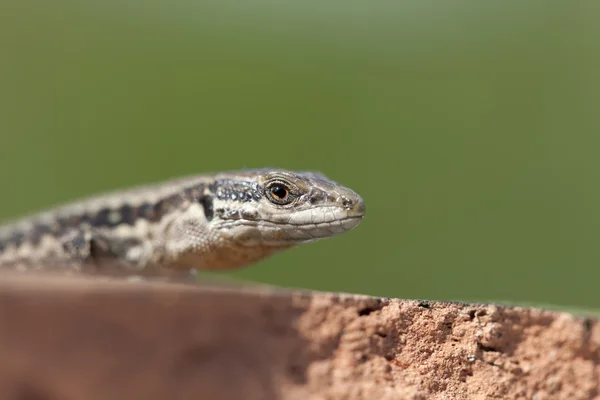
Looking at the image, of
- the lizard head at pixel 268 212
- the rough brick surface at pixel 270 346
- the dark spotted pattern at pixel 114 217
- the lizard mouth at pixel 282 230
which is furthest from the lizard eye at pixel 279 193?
the rough brick surface at pixel 270 346

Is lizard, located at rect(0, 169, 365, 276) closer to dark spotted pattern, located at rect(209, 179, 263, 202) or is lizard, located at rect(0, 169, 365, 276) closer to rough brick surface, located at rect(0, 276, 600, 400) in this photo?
dark spotted pattern, located at rect(209, 179, 263, 202)

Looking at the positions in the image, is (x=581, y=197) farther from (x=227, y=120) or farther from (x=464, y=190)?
(x=227, y=120)

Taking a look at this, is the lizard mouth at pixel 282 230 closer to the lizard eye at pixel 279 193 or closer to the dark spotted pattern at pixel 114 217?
the lizard eye at pixel 279 193

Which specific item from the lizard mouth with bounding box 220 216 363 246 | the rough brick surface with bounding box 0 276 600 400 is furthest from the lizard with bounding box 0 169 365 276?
the rough brick surface with bounding box 0 276 600 400

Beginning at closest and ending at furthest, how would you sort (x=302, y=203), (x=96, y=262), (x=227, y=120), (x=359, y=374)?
(x=359, y=374) < (x=302, y=203) < (x=96, y=262) < (x=227, y=120)

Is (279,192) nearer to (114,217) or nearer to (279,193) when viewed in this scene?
(279,193)

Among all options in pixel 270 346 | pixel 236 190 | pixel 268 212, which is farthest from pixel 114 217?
pixel 270 346

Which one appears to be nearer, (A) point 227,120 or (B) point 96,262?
(B) point 96,262

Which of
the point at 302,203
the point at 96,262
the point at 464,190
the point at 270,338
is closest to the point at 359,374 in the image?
the point at 270,338
